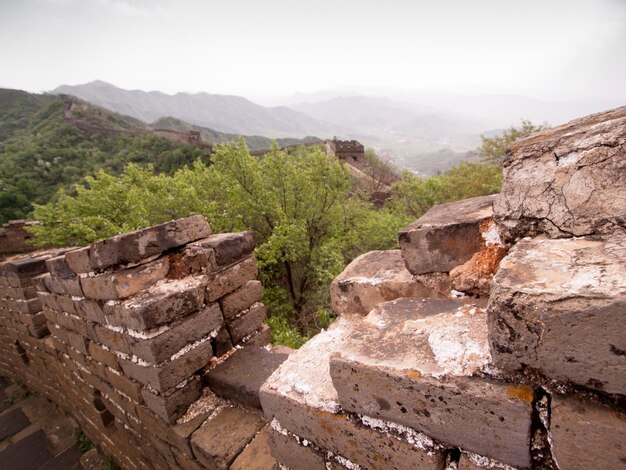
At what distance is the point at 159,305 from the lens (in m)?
2.09

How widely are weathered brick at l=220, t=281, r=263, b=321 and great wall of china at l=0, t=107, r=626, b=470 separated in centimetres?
2

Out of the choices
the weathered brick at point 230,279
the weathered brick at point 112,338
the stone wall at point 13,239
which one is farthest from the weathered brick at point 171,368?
the stone wall at point 13,239

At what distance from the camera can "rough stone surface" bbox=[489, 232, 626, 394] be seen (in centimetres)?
72

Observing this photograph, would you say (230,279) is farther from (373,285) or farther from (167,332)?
(373,285)

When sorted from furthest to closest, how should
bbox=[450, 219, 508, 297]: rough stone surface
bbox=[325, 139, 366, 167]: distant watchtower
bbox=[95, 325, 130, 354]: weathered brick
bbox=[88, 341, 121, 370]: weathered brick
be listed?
bbox=[325, 139, 366, 167]: distant watchtower → bbox=[88, 341, 121, 370]: weathered brick → bbox=[95, 325, 130, 354]: weathered brick → bbox=[450, 219, 508, 297]: rough stone surface

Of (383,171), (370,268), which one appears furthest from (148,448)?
(383,171)

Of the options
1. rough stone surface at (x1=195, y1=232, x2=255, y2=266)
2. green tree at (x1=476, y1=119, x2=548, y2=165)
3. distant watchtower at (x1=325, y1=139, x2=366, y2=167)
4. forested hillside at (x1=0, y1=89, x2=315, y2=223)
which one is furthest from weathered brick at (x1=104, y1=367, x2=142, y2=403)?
distant watchtower at (x1=325, y1=139, x2=366, y2=167)

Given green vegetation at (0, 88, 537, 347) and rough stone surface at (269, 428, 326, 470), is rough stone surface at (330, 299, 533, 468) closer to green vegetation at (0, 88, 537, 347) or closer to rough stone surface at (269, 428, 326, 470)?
rough stone surface at (269, 428, 326, 470)

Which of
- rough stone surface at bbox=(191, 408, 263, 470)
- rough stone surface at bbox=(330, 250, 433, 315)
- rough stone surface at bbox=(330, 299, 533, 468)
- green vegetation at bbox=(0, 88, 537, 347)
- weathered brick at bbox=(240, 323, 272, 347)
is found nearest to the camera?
rough stone surface at bbox=(330, 299, 533, 468)

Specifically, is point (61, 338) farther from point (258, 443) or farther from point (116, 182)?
point (116, 182)

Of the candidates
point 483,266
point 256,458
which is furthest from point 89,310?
point 483,266

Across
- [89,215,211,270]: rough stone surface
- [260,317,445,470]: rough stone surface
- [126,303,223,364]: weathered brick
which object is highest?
[89,215,211,270]: rough stone surface

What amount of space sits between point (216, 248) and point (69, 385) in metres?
3.38

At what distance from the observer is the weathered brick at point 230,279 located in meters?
2.45
